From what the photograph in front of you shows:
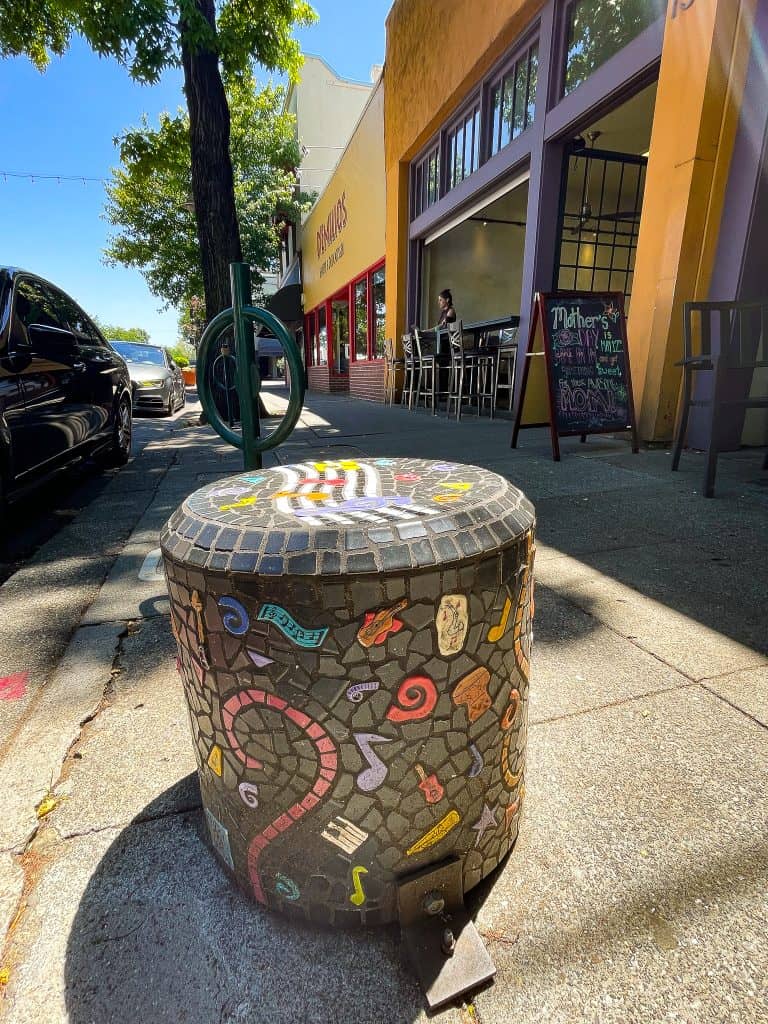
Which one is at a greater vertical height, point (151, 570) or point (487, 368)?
point (487, 368)

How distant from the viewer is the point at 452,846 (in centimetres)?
98

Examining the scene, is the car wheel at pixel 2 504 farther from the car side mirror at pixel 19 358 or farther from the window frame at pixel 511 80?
the window frame at pixel 511 80

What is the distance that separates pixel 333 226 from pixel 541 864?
18.0 metres

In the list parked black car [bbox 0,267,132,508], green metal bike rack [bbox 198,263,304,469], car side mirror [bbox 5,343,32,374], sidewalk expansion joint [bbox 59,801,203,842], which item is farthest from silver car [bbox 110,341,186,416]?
sidewalk expansion joint [bbox 59,801,203,842]

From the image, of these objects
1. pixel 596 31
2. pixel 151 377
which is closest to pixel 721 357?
pixel 596 31

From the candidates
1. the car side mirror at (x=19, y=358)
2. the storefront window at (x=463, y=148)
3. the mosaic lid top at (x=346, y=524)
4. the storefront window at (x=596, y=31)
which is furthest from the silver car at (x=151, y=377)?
the mosaic lid top at (x=346, y=524)

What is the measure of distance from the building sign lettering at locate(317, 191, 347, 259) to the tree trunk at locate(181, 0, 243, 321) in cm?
830

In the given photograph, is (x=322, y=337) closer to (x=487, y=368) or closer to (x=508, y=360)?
(x=487, y=368)

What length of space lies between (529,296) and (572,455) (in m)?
2.79

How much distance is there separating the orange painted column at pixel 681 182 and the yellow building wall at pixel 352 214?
28.0ft

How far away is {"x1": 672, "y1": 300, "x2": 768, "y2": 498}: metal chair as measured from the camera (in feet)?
11.0

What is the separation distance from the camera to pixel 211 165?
23.2 feet

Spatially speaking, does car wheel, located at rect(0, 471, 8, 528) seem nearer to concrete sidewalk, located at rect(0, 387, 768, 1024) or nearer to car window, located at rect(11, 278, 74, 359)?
car window, located at rect(11, 278, 74, 359)

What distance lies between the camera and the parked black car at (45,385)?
10.0 feet
